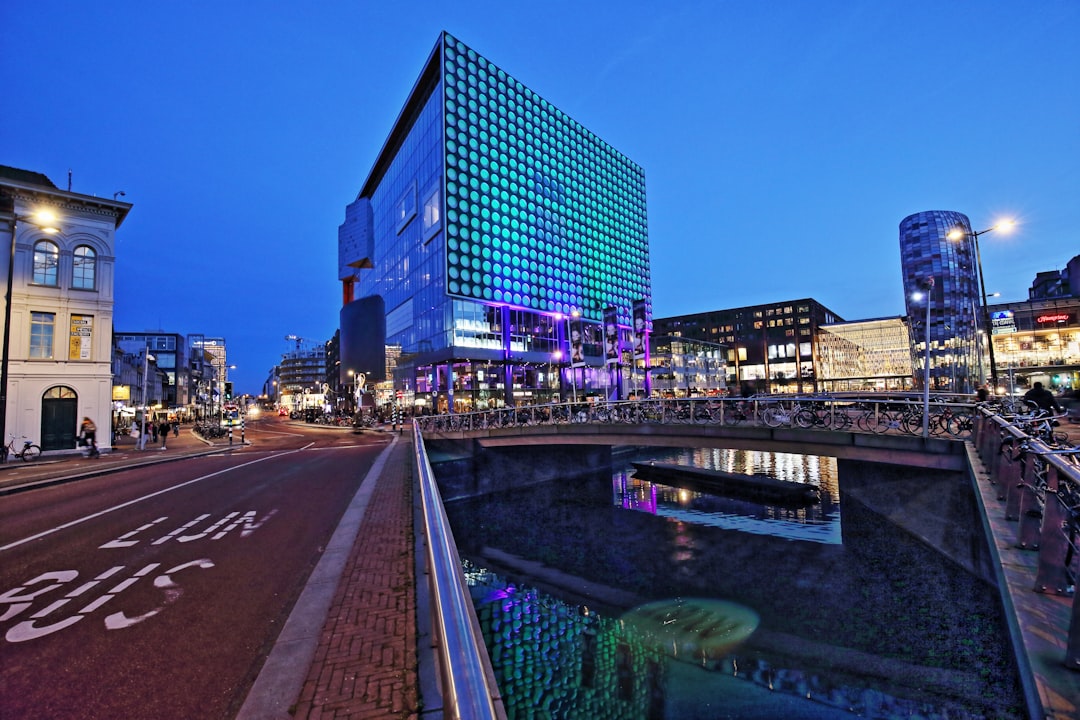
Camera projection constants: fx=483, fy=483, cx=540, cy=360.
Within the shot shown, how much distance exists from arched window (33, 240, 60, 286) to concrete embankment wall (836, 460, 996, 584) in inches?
1694

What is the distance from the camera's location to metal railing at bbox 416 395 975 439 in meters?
16.1

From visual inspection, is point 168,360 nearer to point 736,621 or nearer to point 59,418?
point 59,418

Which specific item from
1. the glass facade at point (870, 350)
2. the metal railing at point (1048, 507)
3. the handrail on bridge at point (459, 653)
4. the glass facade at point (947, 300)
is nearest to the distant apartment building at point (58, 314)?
the handrail on bridge at point (459, 653)

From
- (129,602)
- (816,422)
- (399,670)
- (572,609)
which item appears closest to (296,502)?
(129,602)

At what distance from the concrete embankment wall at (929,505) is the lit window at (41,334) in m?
42.2

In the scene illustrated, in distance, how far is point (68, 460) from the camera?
25812 millimetres

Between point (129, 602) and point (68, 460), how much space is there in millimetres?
27632

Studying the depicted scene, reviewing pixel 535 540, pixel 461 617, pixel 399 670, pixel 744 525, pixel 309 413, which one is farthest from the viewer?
pixel 309 413

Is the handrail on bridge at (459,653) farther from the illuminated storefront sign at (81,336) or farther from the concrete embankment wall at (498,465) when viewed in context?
the illuminated storefront sign at (81,336)

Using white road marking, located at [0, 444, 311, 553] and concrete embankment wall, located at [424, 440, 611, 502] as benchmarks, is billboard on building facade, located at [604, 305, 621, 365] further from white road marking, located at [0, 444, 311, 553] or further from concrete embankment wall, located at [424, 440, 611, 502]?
white road marking, located at [0, 444, 311, 553]

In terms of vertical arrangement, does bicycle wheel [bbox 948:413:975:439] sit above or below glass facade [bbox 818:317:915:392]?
below

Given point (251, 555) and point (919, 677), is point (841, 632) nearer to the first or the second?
point (919, 677)

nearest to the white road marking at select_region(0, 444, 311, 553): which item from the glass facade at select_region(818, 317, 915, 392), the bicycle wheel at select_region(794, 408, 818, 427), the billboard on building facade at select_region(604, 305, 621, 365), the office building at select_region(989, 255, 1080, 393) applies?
the bicycle wheel at select_region(794, 408, 818, 427)

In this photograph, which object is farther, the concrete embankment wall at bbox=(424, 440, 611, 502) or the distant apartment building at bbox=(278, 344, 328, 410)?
the distant apartment building at bbox=(278, 344, 328, 410)
